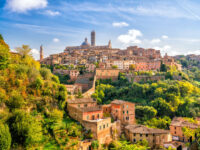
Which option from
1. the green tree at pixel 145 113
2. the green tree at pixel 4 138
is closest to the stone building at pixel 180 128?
the green tree at pixel 145 113

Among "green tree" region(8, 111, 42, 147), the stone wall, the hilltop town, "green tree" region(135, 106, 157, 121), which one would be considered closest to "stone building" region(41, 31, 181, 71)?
the hilltop town

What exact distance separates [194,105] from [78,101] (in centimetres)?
2224

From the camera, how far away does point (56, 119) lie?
21.5m

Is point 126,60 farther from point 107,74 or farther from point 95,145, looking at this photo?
point 95,145

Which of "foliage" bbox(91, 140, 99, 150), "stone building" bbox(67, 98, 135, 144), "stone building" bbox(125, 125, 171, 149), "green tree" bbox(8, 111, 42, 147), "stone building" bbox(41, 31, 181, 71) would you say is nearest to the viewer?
"green tree" bbox(8, 111, 42, 147)

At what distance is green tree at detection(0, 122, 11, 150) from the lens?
14.7 m

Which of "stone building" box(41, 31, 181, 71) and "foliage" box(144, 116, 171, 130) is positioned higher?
"stone building" box(41, 31, 181, 71)

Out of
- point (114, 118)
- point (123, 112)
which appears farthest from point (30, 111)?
point (123, 112)

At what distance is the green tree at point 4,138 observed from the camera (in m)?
14.7

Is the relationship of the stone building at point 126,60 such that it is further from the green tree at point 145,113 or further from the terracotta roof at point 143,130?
the terracotta roof at point 143,130

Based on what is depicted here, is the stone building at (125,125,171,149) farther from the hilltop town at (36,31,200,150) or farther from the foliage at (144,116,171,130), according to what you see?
the foliage at (144,116,171,130)

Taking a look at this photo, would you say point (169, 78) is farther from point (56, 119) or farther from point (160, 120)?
point (56, 119)

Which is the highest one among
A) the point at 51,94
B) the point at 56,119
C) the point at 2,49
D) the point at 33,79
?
the point at 2,49

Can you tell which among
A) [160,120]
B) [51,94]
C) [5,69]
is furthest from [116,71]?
[5,69]
